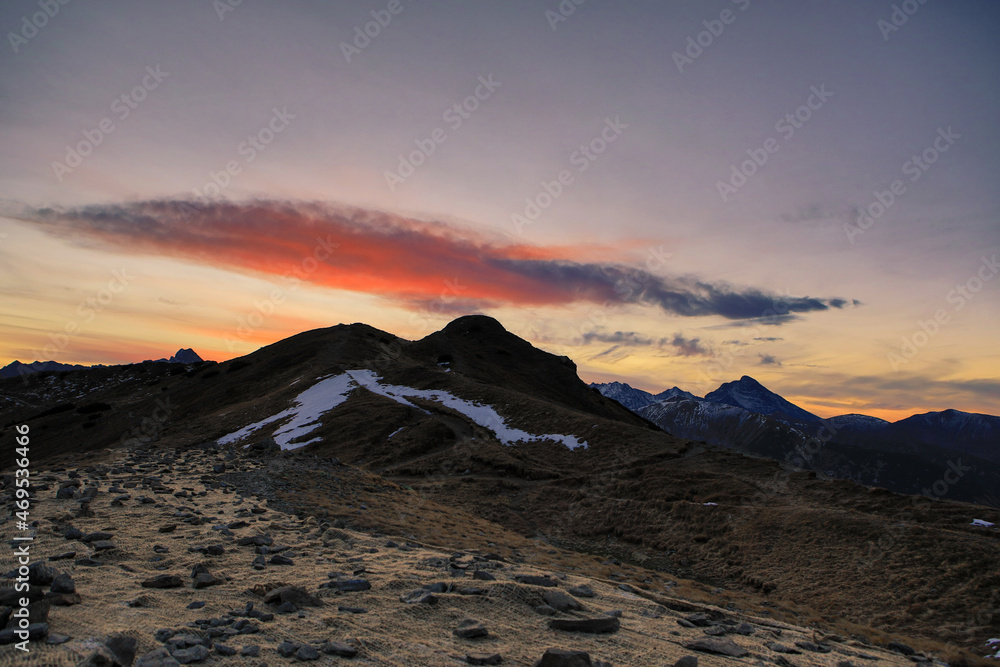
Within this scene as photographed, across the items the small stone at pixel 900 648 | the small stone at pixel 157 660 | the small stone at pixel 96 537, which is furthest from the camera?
the small stone at pixel 900 648

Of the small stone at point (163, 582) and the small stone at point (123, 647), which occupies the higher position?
the small stone at point (123, 647)

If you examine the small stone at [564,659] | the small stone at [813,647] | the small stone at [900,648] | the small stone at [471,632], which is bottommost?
the small stone at [900,648]

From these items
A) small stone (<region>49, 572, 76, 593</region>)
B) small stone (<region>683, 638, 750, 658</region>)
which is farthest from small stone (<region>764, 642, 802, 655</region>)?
small stone (<region>49, 572, 76, 593</region>)

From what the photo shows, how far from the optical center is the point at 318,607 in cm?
953

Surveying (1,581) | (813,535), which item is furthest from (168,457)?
(813,535)

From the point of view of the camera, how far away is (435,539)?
18.7 m

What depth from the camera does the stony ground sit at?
24.8 feet

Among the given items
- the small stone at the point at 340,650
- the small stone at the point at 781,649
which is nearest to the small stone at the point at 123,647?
the small stone at the point at 340,650

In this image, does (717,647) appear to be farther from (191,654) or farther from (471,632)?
(191,654)

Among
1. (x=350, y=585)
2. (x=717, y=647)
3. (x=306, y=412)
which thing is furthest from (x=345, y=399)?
(x=717, y=647)

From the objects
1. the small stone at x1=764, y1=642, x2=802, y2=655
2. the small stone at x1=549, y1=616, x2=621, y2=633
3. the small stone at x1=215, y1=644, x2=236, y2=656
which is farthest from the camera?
the small stone at x1=764, y1=642, x2=802, y2=655

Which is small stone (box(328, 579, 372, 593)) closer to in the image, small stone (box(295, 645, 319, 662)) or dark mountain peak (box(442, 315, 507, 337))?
small stone (box(295, 645, 319, 662))

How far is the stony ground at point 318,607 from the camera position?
7.57m

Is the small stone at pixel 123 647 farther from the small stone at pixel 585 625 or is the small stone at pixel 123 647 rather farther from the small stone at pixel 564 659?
the small stone at pixel 585 625
